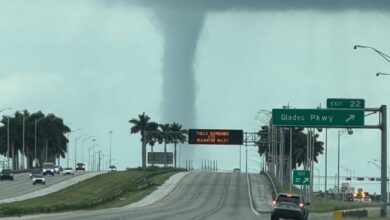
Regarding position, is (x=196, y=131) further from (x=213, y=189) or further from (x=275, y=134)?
(x=275, y=134)

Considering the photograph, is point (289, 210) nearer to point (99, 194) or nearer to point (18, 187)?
point (99, 194)

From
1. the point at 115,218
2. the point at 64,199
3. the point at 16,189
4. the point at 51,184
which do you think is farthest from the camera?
the point at 51,184

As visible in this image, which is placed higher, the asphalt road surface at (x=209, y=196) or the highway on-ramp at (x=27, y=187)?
the highway on-ramp at (x=27, y=187)

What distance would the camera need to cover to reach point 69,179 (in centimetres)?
14562

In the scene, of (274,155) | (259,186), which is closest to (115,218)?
(259,186)

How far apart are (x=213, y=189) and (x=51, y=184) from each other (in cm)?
2162

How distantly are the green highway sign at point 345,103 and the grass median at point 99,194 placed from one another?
72.8ft

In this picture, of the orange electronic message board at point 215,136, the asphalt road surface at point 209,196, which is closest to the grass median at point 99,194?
the asphalt road surface at point 209,196

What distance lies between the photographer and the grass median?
264 ft

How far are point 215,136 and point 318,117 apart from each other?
63971 mm

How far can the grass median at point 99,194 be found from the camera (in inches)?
3163

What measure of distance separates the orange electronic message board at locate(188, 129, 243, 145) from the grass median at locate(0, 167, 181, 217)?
8539 mm

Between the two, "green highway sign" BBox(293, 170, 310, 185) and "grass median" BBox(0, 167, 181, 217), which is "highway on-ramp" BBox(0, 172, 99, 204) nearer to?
"grass median" BBox(0, 167, 181, 217)

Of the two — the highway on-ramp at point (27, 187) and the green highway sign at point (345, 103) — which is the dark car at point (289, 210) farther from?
the highway on-ramp at point (27, 187)
